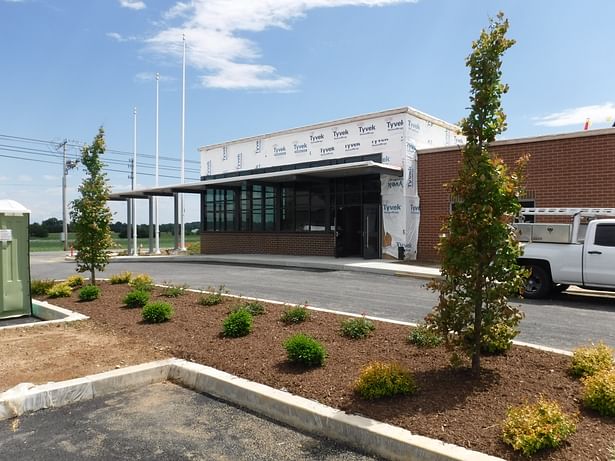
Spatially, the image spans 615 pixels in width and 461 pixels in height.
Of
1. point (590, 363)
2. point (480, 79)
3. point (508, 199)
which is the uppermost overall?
point (480, 79)

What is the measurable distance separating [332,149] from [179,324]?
54.7 ft

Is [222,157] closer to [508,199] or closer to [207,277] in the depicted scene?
[207,277]

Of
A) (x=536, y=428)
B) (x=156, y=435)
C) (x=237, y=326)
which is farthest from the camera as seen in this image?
(x=237, y=326)

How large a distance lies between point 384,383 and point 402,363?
103cm

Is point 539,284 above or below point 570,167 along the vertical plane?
below

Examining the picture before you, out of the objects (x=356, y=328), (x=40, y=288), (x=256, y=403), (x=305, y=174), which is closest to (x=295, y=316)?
(x=356, y=328)

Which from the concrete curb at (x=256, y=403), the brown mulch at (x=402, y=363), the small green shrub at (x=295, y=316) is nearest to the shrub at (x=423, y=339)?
the brown mulch at (x=402, y=363)

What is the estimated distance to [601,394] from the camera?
3.92 meters

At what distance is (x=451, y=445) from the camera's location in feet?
11.5

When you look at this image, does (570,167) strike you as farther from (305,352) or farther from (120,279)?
(305,352)

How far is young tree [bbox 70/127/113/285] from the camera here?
11.2m

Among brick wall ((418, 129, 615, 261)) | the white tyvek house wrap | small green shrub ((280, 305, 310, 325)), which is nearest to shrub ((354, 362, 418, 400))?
small green shrub ((280, 305, 310, 325))

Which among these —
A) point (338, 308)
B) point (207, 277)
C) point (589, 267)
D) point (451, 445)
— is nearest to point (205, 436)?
point (451, 445)

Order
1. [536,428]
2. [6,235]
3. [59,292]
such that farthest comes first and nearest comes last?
[59,292]
[6,235]
[536,428]
